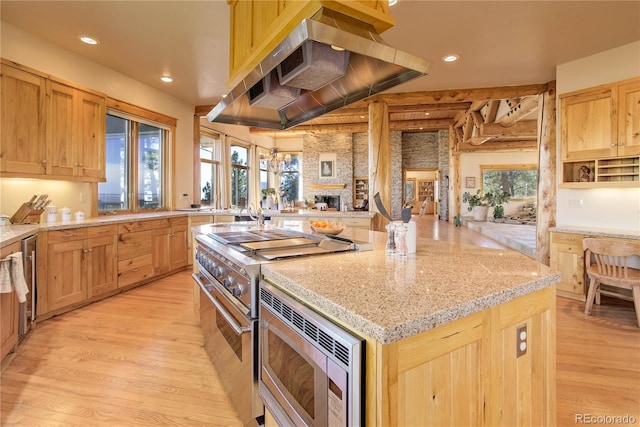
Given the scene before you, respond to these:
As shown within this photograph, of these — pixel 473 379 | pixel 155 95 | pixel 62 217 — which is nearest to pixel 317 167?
pixel 155 95

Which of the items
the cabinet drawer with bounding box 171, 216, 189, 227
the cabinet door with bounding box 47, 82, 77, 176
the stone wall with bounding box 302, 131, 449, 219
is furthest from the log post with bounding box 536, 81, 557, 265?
the stone wall with bounding box 302, 131, 449, 219

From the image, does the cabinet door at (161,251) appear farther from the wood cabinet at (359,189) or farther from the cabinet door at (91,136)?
the wood cabinet at (359,189)

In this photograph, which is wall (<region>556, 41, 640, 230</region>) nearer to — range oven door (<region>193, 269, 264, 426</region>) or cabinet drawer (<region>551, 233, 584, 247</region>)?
cabinet drawer (<region>551, 233, 584, 247</region>)

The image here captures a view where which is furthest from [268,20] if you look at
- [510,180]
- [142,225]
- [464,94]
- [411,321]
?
[510,180]

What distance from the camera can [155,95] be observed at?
4840mm

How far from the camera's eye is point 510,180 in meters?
11.6

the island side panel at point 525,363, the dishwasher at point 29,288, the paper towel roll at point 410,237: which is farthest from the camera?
the dishwasher at point 29,288

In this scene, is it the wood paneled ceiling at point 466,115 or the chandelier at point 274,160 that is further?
Answer: the chandelier at point 274,160

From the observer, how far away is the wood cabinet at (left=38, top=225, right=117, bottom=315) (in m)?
2.93

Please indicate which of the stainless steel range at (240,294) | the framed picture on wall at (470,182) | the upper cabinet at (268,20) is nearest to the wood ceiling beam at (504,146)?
the framed picture on wall at (470,182)

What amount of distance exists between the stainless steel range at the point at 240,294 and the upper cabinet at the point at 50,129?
2140 millimetres

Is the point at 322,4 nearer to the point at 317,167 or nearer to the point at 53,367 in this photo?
the point at 53,367

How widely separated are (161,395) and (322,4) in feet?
7.38

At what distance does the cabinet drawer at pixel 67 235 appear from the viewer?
2949mm
